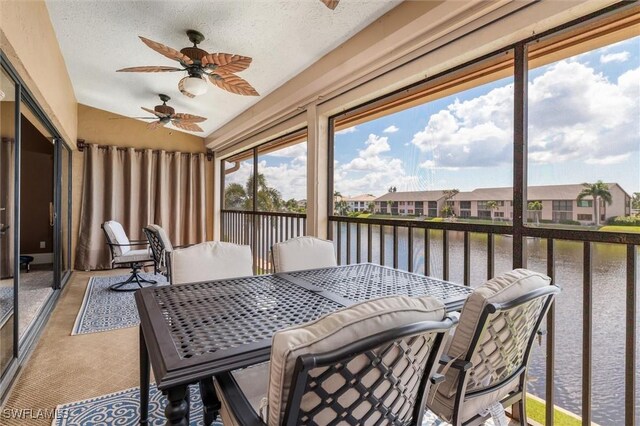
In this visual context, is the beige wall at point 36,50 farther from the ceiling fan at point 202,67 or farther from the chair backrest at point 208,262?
the chair backrest at point 208,262

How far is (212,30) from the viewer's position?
2789 millimetres

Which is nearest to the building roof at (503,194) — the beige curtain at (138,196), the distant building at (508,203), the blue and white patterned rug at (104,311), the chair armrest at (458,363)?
the distant building at (508,203)

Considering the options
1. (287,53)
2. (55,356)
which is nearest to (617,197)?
(287,53)

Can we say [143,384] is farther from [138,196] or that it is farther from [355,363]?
[138,196]

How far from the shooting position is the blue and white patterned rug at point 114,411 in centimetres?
178

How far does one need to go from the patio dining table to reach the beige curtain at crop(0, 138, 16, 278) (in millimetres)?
1385

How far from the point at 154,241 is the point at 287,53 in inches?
114

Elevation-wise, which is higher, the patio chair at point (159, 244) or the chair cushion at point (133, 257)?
the patio chair at point (159, 244)

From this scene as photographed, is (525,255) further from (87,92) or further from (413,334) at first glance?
(87,92)

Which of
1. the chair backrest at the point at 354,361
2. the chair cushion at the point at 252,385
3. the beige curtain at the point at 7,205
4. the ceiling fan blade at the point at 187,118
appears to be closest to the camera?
the chair backrest at the point at 354,361

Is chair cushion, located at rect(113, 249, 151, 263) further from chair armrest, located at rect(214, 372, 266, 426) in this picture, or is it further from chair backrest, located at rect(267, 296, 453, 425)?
chair backrest, located at rect(267, 296, 453, 425)

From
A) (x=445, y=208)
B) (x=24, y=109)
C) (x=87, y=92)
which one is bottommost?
(x=445, y=208)

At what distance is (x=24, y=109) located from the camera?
103 inches

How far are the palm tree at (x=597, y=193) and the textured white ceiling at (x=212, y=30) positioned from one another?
162 centimetres
